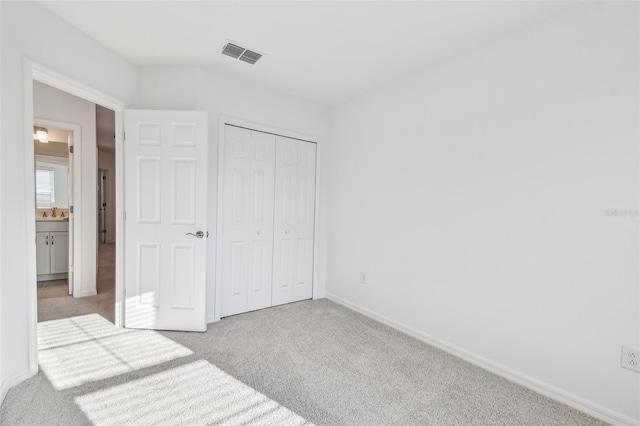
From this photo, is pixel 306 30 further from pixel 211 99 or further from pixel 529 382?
pixel 529 382

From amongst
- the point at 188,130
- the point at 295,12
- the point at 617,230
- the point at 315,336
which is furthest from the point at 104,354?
the point at 617,230

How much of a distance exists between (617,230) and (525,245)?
484 mm

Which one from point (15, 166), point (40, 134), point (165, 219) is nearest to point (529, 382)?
point (165, 219)

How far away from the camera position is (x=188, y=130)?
2.71 m

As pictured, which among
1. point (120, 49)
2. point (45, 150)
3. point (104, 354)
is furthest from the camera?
point (45, 150)

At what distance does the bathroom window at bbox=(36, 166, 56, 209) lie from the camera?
451 centimetres

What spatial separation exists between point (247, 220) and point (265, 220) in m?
0.23

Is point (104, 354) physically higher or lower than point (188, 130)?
lower

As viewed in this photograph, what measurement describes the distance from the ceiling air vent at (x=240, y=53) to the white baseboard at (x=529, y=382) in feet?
9.66

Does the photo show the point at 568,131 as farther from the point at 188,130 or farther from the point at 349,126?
the point at 188,130

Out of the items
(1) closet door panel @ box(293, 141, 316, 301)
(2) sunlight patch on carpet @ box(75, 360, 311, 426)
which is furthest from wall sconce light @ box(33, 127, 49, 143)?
(2) sunlight patch on carpet @ box(75, 360, 311, 426)

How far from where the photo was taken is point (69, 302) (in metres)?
3.36

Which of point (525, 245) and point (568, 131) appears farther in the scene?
point (525, 245)

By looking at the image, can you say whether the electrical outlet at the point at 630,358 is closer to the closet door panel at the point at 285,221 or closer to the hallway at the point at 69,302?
the closet door panel at the point at 285,221
